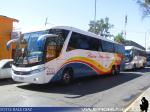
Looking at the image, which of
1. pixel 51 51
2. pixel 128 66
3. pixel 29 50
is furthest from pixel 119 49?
pixel 29 50

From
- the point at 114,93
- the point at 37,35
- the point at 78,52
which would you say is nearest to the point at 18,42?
the point at 37,35

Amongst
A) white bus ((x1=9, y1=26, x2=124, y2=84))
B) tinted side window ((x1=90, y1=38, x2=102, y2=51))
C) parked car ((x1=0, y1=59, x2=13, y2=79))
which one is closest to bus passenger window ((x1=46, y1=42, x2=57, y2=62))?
white bus ((x1=9, y1=26, x2=124, y2=84))

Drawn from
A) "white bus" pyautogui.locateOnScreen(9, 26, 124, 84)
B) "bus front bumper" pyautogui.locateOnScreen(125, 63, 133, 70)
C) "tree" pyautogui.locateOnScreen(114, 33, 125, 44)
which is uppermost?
"tree" pyautogui.locateOnScreen(114, 33, 125, 44)

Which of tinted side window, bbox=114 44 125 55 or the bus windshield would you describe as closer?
the bus windshield

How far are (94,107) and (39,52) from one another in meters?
4.47

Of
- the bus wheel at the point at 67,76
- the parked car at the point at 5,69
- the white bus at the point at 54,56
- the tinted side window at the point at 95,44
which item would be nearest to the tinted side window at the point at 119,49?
the tinted side window at the point at 95,44

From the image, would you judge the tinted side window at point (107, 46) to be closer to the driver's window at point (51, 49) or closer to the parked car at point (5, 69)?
the parked car at point (5, 69)

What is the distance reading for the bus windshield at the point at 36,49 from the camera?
1299cm

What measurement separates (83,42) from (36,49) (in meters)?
4.97

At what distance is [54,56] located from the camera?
13797 millimetres

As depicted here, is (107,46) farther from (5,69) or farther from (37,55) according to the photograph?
(37,55)

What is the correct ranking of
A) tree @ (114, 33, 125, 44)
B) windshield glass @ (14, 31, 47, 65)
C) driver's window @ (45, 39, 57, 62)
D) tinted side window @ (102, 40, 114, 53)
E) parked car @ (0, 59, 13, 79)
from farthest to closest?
tree @ (114, 33, 125, 44), tinted side window @ (102, 40, 114, 53), parked car @ (0, 59, 13, 79), driver's window @ (45, 39, 57, 62), windshield glass @ (14, 31, 47, 65)

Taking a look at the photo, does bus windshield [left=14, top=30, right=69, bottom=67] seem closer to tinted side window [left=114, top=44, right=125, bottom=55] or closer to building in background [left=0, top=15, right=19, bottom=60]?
tinted side window [left=114, top=44, right=125, bottom=55]

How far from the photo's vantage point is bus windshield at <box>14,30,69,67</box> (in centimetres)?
1299
